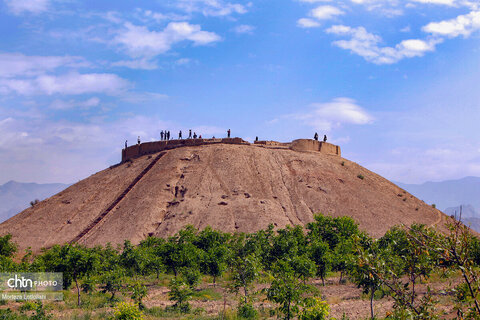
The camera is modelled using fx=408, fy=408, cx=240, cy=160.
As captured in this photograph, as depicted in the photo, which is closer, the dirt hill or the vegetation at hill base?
the vegetation at hill base

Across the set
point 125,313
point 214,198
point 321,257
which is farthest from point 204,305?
point 214,198

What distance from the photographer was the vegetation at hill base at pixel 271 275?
6.02m

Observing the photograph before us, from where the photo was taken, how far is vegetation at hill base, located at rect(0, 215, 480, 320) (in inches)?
237

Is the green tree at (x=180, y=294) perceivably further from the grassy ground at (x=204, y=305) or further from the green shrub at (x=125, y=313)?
the green shrub at (x=125, y=313)

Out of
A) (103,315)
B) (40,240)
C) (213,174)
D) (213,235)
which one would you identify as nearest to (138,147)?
(213,174)

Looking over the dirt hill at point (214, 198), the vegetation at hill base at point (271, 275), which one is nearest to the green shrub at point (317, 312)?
the vegetation at hill base at point (271, 275)

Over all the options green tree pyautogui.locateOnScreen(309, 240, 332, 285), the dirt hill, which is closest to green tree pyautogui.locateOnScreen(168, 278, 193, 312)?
green tree pyautogui.locateOnScreen(309, 240, 332, 285)

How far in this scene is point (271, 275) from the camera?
59.9ft

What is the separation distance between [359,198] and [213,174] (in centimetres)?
1838

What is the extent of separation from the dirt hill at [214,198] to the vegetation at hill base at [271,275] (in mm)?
8665

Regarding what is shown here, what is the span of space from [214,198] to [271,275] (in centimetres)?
2921

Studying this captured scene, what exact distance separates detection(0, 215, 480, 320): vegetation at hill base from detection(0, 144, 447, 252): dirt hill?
8.66m

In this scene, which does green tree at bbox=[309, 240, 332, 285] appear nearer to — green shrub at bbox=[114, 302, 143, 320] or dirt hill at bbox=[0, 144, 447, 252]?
dirt hill at bbox=[0, 144, 447, 252]

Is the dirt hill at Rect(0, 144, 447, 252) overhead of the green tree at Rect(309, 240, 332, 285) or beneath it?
overhead
